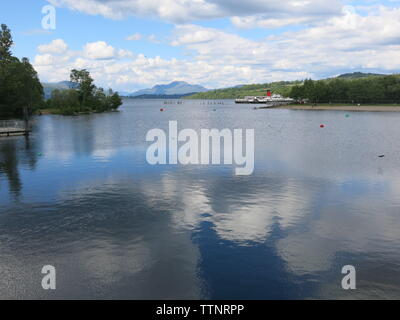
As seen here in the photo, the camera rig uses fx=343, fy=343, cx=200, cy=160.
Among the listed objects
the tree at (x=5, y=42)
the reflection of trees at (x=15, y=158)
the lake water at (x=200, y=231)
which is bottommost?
the lake water at (x=200, y=231)

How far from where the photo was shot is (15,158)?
62.7m

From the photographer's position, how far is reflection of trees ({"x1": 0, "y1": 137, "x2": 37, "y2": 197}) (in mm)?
44963

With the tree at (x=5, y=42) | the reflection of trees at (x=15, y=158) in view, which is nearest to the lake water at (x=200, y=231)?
the reflection of trees at (x=15, y=158)

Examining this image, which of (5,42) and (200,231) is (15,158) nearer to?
(200,231)

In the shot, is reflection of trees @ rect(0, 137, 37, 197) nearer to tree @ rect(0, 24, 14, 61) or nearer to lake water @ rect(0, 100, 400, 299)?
lake water @ rect(0, 100, 400, 299)

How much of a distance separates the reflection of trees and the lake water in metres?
0.60

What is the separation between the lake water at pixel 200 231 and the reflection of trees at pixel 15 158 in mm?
600

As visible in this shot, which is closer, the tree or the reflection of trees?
the reflection of trees

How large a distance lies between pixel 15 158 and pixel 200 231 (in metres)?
48.5

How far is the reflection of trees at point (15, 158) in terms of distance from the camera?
4496cm

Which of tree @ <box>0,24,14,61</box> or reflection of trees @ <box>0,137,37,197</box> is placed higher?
tree @ <box>0,24,14,61</box>

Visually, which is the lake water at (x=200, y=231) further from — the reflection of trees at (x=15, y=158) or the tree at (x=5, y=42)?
the tree at (x=5, y=42)

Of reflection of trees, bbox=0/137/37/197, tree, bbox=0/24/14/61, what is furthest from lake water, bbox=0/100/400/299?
tree, bbox=0/24/14/61
